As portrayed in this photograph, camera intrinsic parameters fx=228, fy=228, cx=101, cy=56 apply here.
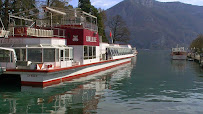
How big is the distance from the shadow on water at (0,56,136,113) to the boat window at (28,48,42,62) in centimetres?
269

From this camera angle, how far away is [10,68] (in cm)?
1875

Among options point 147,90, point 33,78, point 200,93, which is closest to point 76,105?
point 33,78

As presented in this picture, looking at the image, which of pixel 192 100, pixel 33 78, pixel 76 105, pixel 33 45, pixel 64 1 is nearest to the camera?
pixel 76 105

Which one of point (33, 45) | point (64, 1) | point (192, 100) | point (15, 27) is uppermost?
point (64, 1)

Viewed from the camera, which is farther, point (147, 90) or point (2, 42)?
point (2, 42)

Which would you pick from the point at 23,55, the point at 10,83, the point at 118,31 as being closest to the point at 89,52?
the point at 23,55

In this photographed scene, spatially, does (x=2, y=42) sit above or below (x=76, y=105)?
above

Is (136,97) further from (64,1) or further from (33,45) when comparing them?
(64,1)

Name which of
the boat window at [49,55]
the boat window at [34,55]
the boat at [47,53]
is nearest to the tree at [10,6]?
the boat at [47,53]

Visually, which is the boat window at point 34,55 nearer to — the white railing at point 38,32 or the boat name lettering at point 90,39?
the white railing at point 38,32

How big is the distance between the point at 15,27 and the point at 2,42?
1.84 metres

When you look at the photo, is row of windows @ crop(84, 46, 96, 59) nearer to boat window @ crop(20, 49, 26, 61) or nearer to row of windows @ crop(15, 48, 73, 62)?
row of windows @ crop(15, 48, 73, 62)

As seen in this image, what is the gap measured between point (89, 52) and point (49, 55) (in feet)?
25.5

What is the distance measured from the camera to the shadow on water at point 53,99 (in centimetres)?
1316
